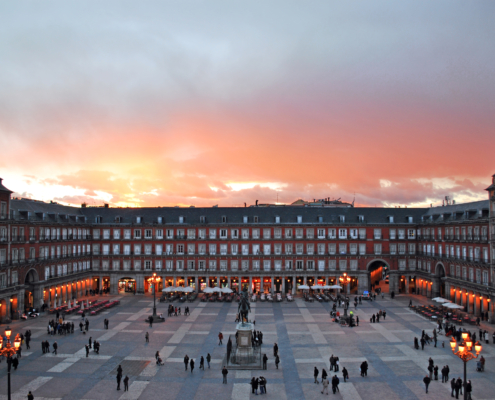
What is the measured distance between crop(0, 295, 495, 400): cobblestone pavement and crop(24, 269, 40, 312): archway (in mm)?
6006

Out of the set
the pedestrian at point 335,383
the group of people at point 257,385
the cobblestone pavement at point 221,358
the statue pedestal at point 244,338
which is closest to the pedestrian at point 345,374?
the cobblestone pavement at point 221,358

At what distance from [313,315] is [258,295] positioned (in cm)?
1818

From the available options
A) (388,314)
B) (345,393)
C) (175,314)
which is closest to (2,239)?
(175,314)

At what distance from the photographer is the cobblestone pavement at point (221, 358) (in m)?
29.7

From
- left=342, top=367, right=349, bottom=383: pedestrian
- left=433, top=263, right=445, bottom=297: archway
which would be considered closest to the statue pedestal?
left=342, top=367, right=349, bottom=383: pedestrian

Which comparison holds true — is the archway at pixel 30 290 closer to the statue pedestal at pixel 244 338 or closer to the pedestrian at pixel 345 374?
the statue pedestal at pixel 244 338

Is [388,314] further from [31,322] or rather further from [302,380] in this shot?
[31,322]

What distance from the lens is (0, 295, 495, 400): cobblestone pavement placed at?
2967 centimetres

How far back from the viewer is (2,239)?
53.0 m

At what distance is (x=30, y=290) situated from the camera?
59.8 m

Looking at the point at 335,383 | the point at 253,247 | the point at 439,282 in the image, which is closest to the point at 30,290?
the point at 253,247

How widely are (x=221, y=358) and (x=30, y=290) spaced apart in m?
38.0

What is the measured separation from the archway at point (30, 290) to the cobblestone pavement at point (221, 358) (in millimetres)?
6006

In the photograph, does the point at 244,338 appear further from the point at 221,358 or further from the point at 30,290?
the point at 30,290
